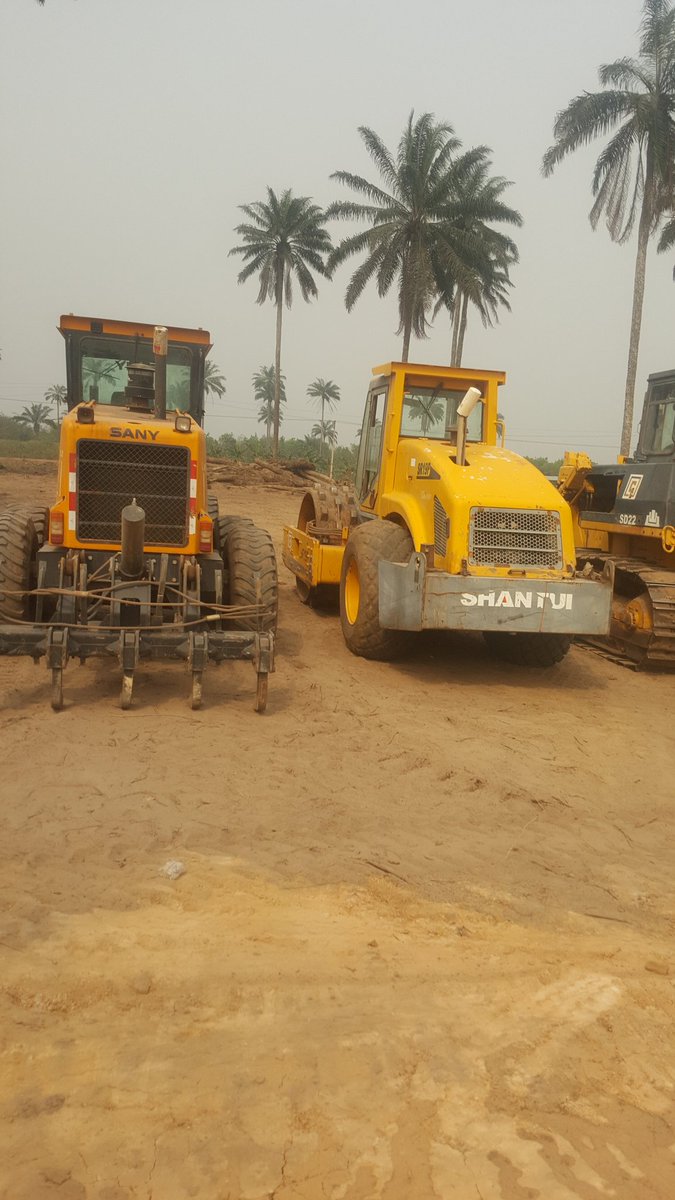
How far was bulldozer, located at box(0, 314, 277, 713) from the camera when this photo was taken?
7199mm

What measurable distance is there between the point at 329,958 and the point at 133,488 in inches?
200

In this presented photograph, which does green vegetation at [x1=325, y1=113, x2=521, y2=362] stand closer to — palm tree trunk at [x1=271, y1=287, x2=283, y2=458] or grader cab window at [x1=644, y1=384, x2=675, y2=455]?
palm tree trunk at [x1=271, y1=287, x2=283, y2=458]

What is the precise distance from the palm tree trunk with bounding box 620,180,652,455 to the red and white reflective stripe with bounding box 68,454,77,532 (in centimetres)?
2133

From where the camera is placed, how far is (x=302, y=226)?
44.4 m

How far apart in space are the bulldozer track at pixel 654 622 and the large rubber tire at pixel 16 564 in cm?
545

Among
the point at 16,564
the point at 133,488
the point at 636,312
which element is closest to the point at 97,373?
the point at 133,488

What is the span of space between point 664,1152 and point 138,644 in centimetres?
496

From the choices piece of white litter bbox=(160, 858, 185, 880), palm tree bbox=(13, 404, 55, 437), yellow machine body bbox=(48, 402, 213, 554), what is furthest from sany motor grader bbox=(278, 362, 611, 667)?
palm tree bbox=(13, 404, 55, 437)

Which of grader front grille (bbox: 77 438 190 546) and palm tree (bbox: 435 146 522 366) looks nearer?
grader front grille (bbox: 77 438 190 546)

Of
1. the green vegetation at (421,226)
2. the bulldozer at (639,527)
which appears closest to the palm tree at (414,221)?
the green vegetation at (421,226)

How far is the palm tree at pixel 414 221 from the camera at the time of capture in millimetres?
35094

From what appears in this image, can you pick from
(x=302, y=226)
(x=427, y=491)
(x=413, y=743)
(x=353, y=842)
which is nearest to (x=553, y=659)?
(x=427, y=491)

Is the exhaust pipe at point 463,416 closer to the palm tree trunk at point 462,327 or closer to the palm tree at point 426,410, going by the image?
the palm tree at point 426,410

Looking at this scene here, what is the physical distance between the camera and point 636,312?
27172 mm
